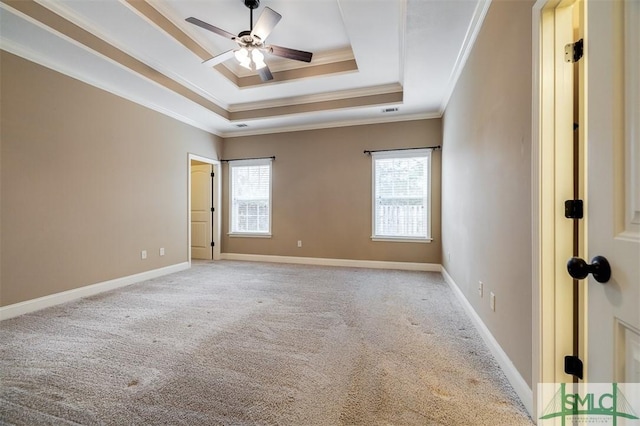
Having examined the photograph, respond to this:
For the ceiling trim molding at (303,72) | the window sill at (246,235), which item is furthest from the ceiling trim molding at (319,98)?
the window sill at (246,235)

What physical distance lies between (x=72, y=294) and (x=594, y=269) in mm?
4510

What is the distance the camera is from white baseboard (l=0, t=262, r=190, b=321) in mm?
2644

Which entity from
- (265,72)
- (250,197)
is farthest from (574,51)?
(250,197)

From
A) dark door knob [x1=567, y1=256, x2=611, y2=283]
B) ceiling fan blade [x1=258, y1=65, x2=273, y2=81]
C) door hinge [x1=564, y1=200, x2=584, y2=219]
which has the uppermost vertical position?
ceiling fan blade [x1=258, y1=65, x2=273, y2=81]

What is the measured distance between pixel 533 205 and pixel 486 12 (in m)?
1.72

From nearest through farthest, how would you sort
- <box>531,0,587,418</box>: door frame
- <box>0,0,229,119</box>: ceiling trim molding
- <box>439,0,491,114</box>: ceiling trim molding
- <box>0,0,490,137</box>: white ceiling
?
<box>531,0,587,418</box>: door frame, <box>439,0,491,114</box>: ceiling trim molding, <box>0,0,229,119</box>: ceiling trim molding, <box>0,0,490,137</box>: white ceiling

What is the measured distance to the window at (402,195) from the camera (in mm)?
4680

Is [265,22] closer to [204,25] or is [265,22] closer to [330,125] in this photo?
[204,25]

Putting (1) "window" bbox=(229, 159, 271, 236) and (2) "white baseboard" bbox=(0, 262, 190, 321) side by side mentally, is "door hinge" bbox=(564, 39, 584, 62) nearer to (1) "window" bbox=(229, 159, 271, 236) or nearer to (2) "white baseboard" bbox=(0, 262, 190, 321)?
(2) "white baseboard" bbox=(0, 262, 190, 321)

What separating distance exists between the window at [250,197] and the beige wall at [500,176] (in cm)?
383

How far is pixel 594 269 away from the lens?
0.79 meters

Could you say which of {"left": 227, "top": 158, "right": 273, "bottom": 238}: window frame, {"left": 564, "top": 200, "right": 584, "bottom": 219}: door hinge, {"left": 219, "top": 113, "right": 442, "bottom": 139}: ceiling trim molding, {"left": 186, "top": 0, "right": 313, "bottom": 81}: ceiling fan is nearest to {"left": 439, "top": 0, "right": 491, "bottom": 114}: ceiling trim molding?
{"left": 219, "top": 113, "right": 442, "bottom": 139}: ceiling trim molding

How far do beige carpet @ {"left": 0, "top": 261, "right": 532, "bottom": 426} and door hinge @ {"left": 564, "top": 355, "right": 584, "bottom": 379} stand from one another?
38 cm

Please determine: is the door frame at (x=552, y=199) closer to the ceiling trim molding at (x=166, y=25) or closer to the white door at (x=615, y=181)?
the white door at (x=615, y=181)
